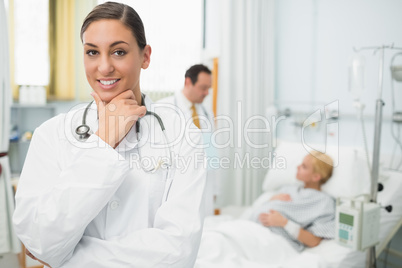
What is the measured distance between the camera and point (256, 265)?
4.81ft

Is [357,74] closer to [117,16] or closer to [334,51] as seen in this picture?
[334,51]

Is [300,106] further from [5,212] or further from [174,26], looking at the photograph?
[5,212]

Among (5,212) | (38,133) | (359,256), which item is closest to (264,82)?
(359,256)

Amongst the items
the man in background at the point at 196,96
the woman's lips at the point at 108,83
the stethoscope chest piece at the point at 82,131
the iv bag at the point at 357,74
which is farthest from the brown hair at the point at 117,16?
the iv bag at the point at 357,74

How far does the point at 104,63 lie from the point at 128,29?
11cm

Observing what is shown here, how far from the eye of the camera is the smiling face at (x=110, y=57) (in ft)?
2.70

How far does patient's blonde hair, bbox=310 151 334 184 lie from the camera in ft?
7.01

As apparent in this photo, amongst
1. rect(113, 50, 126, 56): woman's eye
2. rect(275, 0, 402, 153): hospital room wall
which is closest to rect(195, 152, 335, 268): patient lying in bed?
rect(275, 0, 402, 153): hospital room wall

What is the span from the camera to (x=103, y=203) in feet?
2.55

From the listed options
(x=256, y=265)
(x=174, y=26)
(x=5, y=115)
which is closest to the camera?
(x=256, y=265)

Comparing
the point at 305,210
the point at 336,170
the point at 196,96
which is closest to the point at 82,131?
the point at 305,210

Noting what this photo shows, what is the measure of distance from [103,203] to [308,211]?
1.50 meters

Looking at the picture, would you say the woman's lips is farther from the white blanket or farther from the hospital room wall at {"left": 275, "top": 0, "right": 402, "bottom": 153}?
the hospital room wall at {"left": 275, "top": 0, "right": 402, "bottom": 153}

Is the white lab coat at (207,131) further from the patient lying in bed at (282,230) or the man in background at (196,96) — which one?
the patient lying in bed at (282,230)
